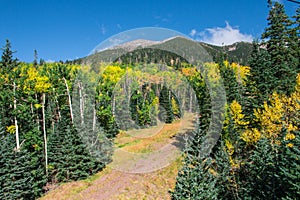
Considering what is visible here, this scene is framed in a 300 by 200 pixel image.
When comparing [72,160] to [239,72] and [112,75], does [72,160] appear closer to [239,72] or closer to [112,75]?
[112,75]

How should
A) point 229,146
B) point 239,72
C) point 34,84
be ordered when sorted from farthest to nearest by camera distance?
point 239,72 < point 34,84 < point 229,146

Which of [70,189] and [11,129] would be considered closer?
[70,189]

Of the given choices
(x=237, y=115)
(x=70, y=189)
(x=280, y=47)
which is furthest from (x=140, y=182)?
(x=280, y=47)

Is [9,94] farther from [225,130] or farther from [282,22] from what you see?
[282,22]

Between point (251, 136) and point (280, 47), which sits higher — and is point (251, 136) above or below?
below

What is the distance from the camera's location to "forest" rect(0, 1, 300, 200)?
47.9ft

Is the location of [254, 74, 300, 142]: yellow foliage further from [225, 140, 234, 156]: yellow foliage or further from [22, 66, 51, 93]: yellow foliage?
[22, 66, 51, 93]: yellow foliage

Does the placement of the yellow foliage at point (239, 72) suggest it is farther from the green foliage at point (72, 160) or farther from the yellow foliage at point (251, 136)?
the green foliage at point (72, 160)

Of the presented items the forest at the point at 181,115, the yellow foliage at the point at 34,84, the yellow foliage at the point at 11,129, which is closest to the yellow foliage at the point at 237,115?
the forest at the point at 181,115

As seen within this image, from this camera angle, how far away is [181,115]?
22312 mm

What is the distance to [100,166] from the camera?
24.5 metres

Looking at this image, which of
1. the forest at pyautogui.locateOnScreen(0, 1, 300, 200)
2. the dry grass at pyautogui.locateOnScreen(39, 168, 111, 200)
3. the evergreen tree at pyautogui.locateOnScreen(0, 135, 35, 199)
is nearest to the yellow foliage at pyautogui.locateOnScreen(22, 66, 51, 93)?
the forest at pyautogui.locateOnScreen(0, 1, 300, 200)

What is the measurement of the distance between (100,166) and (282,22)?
24728mm

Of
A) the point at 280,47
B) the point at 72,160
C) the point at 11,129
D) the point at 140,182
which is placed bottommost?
the point at 140,182
